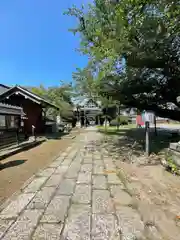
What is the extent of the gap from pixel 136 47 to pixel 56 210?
21.3ft

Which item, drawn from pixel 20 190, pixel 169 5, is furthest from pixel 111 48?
pixel 20 190

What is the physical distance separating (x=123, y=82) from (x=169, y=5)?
4.37 meters

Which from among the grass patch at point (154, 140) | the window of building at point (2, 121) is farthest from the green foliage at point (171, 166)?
the window of building at point (2, 121)

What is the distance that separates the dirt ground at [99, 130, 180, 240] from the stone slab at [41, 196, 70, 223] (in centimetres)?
126

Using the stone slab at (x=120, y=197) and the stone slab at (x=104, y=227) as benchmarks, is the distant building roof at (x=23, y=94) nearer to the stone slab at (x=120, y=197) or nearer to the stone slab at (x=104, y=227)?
the stone slab at (x=120, y=197)

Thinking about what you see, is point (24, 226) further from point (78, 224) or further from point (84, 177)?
point (84, 177)

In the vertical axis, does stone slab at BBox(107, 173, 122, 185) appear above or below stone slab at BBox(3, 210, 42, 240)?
below

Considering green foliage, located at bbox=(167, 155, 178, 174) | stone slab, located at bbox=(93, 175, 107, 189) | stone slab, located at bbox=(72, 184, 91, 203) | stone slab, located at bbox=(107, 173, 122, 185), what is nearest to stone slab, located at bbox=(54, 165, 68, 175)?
stone slab, located at bbox=(93, 175, 107, 189)

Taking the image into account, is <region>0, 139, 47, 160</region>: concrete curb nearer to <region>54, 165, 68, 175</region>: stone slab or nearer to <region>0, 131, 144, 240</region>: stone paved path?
<region>54, 165, 68, 175</region>: stone slab

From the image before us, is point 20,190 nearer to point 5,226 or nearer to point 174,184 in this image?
point 5,226

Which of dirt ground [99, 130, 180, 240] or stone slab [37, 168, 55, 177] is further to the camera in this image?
stone slab [37, 168, 55, 177]

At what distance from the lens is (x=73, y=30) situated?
11.0 m

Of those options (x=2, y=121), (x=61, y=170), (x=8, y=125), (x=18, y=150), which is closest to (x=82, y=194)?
(x=61, y=170)

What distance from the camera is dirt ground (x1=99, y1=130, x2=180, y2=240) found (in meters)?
2.61
